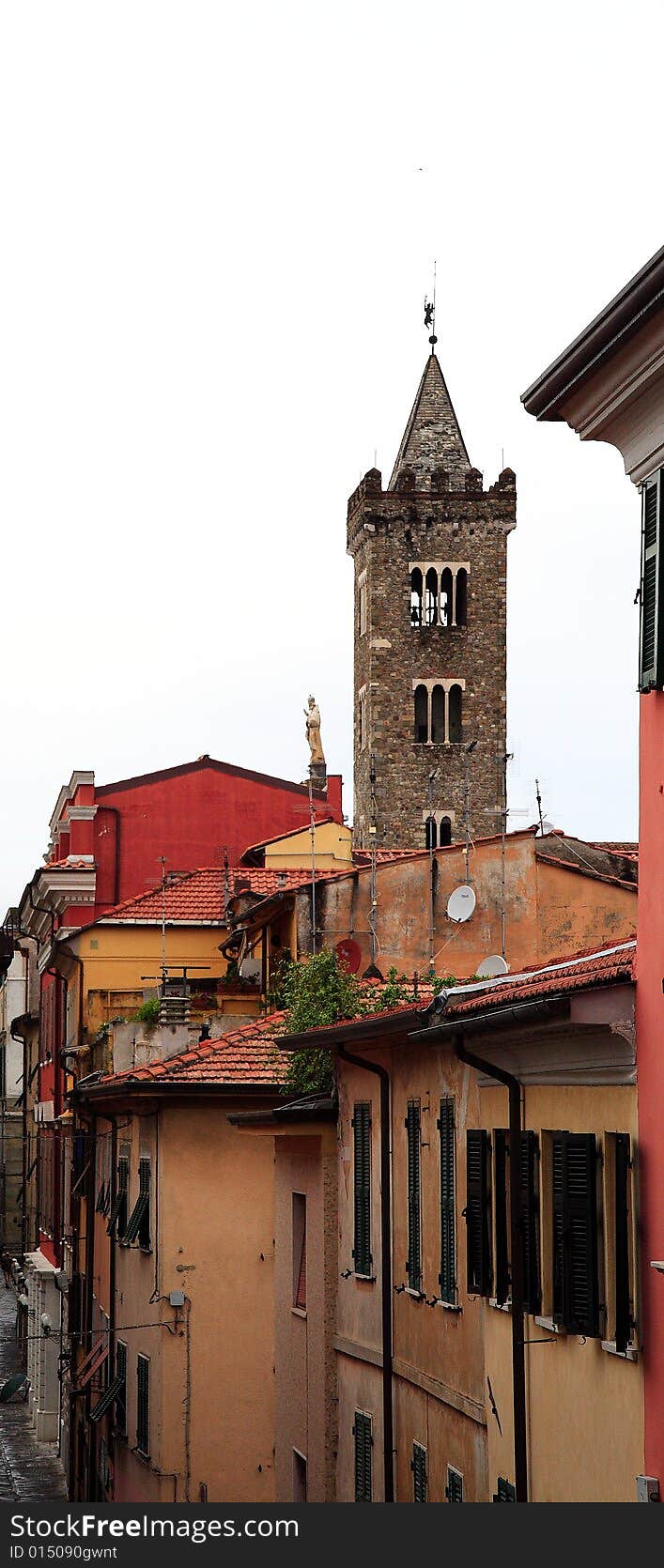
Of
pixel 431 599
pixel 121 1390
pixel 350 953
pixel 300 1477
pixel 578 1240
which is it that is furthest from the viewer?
pixel 431 599

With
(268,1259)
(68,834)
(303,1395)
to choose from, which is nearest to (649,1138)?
(303,1395)

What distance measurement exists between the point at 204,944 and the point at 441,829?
43261 mm

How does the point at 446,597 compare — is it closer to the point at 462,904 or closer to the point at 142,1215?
the point at 462,904

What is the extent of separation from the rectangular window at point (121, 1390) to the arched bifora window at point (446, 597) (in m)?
58.6

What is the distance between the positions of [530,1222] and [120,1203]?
1572 centimetres

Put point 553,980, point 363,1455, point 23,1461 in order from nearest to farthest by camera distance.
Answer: point 553,980, point 363,1455, point 23,1461

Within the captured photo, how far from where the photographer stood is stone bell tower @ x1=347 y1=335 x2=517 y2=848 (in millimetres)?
80938

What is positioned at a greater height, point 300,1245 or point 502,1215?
point 502,1215

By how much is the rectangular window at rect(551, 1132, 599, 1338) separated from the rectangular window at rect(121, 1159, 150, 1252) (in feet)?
43.1

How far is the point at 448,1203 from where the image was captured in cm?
1560

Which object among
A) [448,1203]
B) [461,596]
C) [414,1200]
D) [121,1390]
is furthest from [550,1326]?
[461,596]

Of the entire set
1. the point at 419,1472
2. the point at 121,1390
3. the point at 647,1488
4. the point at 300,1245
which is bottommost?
the point at 121,1390

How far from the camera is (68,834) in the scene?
45156mm

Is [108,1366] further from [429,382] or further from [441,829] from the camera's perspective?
[429,382]
